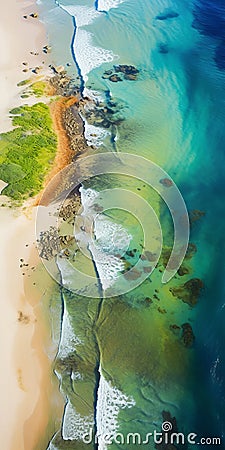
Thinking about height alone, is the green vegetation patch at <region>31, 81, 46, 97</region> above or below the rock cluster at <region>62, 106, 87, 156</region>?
above

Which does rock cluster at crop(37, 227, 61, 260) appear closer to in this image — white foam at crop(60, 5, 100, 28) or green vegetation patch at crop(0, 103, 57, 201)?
green vegetation patch at crop(0, 103, 57, 201)

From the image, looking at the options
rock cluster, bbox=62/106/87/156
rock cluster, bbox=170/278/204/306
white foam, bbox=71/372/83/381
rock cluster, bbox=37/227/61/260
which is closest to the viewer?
white foam, bbox=71/372/83/381

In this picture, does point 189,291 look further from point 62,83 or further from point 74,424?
point 62,83

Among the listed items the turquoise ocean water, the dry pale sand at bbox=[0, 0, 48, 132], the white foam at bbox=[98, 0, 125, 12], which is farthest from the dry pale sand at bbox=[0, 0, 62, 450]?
the white foam at bbox=[98, 0, 125, 12]

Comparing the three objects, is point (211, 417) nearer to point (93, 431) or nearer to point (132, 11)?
point (93, 431)

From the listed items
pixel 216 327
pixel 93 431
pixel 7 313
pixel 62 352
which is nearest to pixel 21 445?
pixel 93 431

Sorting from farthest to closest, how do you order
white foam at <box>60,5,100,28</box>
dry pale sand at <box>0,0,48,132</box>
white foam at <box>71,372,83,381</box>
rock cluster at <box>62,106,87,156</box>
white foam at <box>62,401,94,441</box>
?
white foam at <box>60,5,100,28</box>
dry pale sand at <box>0,0,48,132</box>
rock cluster at <box>62,106,87,156</box>
white foam at <box>71,372,83,381</box>
white foam at <box>62,401,94,441</box>

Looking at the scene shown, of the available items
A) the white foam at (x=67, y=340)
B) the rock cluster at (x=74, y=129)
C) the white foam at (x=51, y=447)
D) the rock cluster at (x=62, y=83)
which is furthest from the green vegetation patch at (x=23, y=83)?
the white foam at (x=51, y=447)
